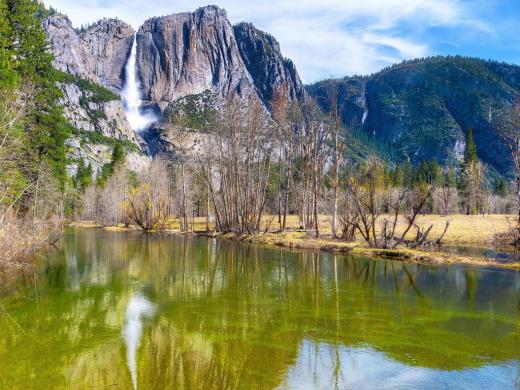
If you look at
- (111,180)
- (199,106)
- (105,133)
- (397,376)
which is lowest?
(397,376)

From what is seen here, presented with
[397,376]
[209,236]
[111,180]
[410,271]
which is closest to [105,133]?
[111,180]

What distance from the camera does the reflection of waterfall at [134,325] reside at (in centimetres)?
946

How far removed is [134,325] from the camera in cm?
1249

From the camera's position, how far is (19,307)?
14.5 metres

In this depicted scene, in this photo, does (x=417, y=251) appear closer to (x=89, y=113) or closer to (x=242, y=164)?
(x=242, y=164)

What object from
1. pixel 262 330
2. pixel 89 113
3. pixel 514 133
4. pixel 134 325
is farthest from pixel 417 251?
pixel 89 113

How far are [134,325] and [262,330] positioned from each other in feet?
11.6

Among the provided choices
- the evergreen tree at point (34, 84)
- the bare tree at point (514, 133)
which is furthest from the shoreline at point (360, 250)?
the evergreen tree at point (34, 84)

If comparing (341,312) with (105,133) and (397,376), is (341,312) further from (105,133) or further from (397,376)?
(105,133)

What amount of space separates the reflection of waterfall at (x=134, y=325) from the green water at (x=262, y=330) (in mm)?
33

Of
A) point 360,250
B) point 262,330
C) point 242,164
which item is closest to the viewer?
point 262,330

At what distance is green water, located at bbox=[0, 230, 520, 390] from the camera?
8844mm

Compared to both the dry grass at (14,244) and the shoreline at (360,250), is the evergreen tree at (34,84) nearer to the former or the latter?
the dry grass at (14,244)

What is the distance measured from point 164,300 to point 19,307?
15.0 feet
